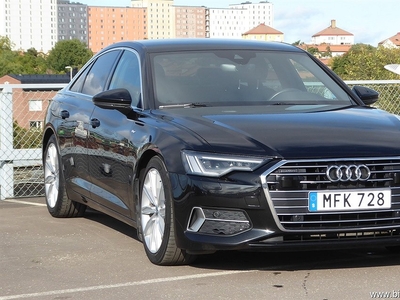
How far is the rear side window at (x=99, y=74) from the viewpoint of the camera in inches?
315

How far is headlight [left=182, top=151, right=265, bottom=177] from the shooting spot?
5637 millimetres

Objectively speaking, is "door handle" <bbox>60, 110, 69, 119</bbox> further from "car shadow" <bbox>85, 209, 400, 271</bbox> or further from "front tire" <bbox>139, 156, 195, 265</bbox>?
"car shadow" <bbox>85, 209, 400, 271</bbox>

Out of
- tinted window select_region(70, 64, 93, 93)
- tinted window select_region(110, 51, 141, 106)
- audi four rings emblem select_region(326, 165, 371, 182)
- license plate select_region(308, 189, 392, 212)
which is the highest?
tinted window select_region(110, 51, 141, 106)

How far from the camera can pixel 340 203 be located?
5648mm

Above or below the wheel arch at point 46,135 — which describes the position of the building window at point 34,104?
below

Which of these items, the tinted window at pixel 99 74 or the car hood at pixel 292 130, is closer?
the car hood at pixel 292 130

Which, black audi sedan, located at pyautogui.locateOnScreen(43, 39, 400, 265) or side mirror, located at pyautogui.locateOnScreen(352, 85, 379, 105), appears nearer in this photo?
black audi sedan, located at pyautogui.locateOnScreen(43, 39, 400, 265)

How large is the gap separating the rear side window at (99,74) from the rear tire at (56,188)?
27.7 inches

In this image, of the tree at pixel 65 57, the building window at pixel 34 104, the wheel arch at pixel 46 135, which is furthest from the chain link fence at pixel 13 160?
the tree at pixel 65 57

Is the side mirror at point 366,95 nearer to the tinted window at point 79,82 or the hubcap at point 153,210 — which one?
the hubcap at point 153,210

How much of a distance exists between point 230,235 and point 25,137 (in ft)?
21.3

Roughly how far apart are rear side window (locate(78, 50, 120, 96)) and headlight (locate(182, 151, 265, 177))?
2337 mm

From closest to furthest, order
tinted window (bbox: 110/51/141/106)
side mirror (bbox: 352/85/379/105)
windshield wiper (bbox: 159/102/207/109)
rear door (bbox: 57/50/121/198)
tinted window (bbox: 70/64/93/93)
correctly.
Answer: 1. windshield wiper (bbox: 159/102/207/109)
2. tinted window (bbox: 110/51/141/106)
3. side mirror (bbox: 352/85/379/105)
4. rear door (bbox: 57/50/121/198)
5. tinted window (bbox: 70/64/93/93)

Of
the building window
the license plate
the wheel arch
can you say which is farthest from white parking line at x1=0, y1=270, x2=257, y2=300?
the building window
